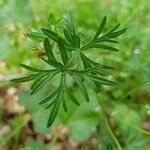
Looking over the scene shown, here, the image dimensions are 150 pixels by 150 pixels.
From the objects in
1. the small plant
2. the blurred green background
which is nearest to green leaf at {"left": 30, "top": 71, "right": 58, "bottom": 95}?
the small plant

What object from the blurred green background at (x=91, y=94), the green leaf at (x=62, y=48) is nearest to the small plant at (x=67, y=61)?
the green leaf at (x=62, y=48)

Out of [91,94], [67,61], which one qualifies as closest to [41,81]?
[67,61]

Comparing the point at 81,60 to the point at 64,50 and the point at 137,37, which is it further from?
the point at 137,37

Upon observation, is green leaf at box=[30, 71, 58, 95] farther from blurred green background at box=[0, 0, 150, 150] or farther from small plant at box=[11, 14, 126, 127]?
blurred green background at box=[0, 0, 150, 150]

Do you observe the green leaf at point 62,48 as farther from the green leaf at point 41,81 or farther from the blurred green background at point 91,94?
the blurred green background at point 91,94

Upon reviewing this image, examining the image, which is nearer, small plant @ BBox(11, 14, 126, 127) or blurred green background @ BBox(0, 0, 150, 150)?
small plant @ BBox(11, 14, 126, 127)

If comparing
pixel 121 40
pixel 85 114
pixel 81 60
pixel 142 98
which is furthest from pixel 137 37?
pixel 81 60

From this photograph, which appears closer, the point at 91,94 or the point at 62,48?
the point at 62,48

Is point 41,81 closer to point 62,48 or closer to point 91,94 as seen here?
point 62,48

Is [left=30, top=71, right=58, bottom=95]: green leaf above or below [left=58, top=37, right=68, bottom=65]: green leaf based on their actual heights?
below
